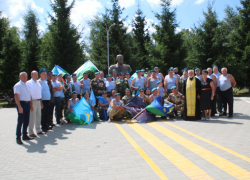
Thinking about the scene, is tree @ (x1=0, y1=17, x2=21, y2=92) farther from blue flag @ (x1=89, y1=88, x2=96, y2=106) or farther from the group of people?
blue flag @ (x1=89, y1=88, x2=96, y2=106)

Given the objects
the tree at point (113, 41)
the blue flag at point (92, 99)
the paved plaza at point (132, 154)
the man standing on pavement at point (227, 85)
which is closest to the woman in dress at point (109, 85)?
the blue flag at point (92, 99)

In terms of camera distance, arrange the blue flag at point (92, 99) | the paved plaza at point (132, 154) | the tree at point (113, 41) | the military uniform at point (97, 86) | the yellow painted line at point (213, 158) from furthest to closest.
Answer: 1. the tree at point (113, 41)
2. the military uniform at point (97, 86)
3. the blue flag at point (92, 99)
4. the paved plaza at point (132, 154)
5. the yellow painted line at point (213, 158)

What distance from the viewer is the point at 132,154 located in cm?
492

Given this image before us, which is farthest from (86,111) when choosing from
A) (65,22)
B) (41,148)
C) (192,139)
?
(65,22)

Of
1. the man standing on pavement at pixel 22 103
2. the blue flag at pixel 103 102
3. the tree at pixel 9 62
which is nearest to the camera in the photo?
the man standing on pavement at pixel 22 103

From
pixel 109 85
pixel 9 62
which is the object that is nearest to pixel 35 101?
pixel 109 85

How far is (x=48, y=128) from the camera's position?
26.1 feet

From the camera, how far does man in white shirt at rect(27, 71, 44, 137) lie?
22.6 ft

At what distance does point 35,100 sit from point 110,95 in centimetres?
424

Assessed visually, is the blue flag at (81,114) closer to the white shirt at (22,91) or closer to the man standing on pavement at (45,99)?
the man standing on pavement at (45,99)

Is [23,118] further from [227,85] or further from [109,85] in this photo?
[227,85]

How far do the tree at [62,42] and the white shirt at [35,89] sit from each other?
631 inches

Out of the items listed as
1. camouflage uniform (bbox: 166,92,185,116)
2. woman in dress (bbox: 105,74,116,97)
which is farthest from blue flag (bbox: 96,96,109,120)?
camouflage uniform (bbox: 166,92,185,116)

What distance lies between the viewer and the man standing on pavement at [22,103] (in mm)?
6148
